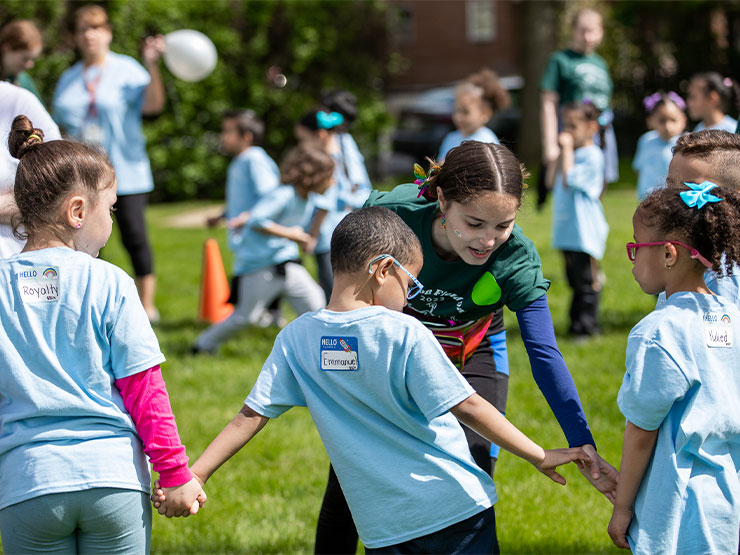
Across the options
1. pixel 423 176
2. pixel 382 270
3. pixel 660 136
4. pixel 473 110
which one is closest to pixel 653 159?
pixel 660 136

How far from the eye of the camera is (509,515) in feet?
13.5

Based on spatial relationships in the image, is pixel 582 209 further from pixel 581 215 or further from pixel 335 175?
pixel 335 175

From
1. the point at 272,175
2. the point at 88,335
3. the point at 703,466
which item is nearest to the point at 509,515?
the point at 703,466

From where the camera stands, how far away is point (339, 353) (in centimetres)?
251

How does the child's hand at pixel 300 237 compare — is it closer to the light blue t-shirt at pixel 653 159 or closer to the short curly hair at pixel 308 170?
the short curly hair at pixel 308 170

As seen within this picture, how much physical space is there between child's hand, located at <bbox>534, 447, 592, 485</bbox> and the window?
30.1 m

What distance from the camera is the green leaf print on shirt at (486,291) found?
3119 mm

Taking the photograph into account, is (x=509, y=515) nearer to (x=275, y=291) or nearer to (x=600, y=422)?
(x=600, y=422)

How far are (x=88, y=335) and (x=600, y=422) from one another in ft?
11.6

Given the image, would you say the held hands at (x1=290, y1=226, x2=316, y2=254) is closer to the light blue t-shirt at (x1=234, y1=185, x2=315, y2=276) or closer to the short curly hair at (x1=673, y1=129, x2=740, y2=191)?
the light blue t-shirt at (x1=234, y1=185, x2=315, y2=276)

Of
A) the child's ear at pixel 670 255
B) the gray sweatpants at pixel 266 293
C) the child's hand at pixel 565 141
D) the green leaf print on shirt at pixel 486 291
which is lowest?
the gray sweatpants at pixel 266 293

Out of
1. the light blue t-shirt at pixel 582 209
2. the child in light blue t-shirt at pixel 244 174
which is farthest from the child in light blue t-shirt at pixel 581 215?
the child in light blue t-shirt at pixel 244 174

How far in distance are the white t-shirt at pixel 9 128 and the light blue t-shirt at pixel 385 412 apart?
1.27 meters

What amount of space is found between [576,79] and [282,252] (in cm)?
318
